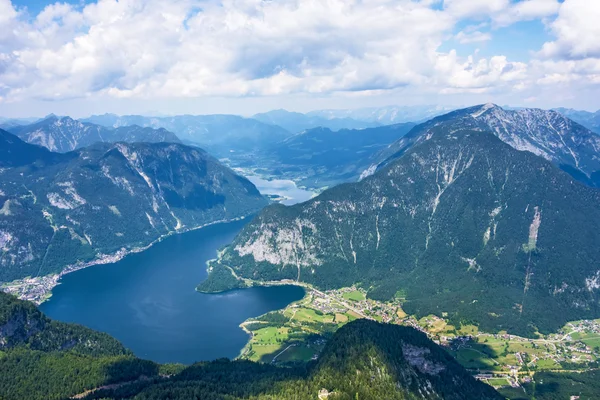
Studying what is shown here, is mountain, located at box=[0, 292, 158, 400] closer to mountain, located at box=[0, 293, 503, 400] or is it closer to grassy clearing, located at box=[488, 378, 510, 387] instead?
mountain, located at box=[0, 293, 503, 400]

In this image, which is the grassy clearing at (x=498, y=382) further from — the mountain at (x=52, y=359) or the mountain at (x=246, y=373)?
the mountain at (x=52, y=359)

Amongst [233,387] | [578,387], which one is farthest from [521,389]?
[233,387]

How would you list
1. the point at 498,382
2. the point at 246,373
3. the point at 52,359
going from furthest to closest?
the point at 498,382 < the point at 246,373 < the point at 52,359

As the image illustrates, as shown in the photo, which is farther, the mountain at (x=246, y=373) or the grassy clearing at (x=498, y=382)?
the grassy clearing at (x=498, y=382)

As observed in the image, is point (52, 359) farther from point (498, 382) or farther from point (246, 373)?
point (498, 382)

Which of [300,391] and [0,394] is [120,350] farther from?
[300,391]

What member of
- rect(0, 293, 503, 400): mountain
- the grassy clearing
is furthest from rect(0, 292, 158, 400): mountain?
the grassy clearing

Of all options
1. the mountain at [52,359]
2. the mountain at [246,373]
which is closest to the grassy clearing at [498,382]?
the mountain at [246,373]

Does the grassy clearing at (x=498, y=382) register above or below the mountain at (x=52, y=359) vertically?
below

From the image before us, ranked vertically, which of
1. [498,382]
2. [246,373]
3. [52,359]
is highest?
[52,359]

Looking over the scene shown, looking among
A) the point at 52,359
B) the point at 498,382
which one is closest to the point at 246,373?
the point at 52,359
